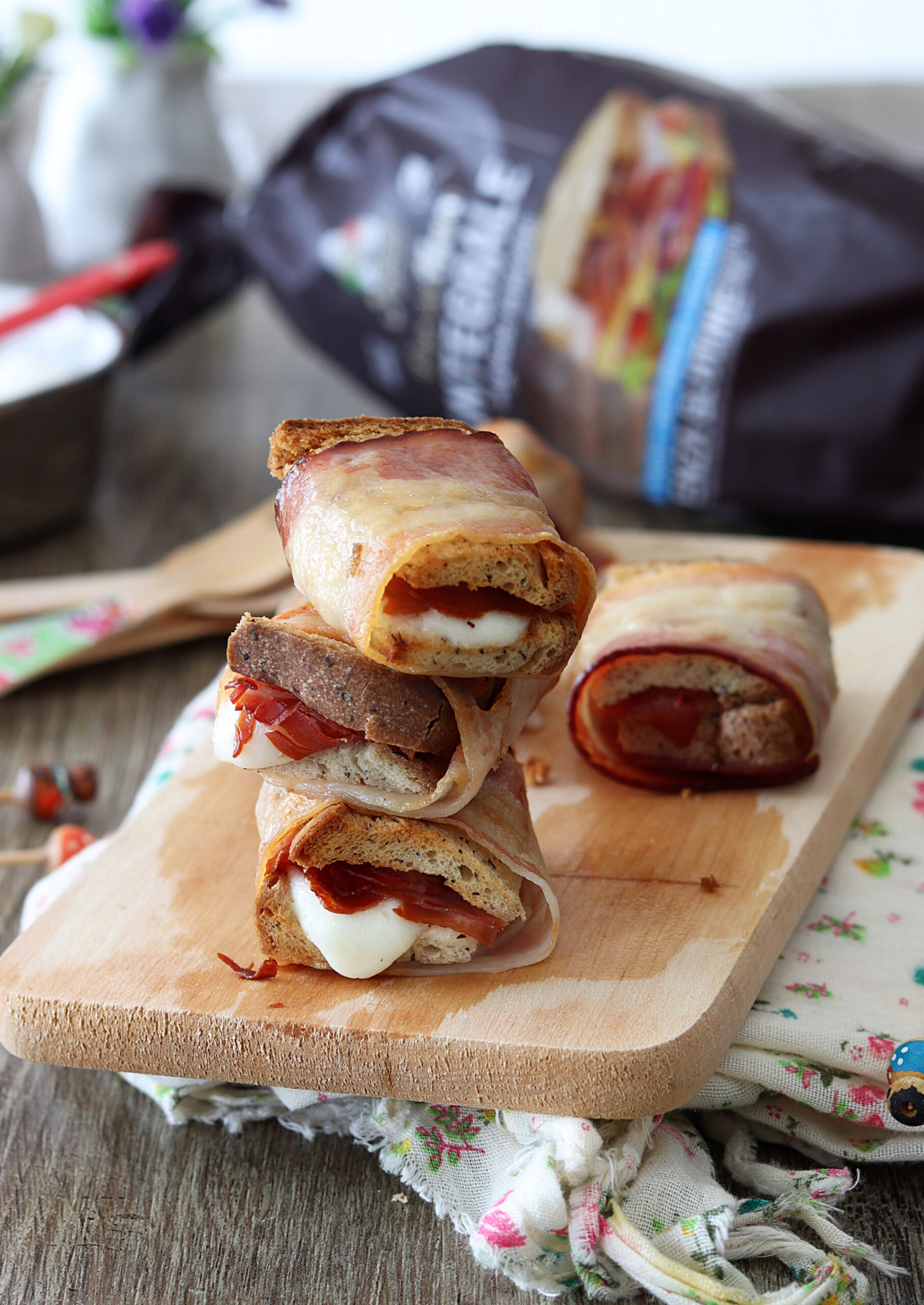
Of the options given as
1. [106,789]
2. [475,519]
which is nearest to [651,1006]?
[475,519]

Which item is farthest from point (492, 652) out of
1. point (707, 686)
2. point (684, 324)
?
point (684, 324)

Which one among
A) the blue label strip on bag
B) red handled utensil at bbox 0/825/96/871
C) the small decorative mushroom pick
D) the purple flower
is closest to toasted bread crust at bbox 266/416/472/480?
red handled utensil at bbox 0/825/96/871

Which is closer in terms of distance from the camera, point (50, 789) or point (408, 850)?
point (408, 850)

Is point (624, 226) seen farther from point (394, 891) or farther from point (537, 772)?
point (394, 891)

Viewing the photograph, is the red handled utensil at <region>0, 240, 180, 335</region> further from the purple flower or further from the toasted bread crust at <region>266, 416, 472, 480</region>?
the toasted bread crust at <region>266, 416, 472, 480</region>

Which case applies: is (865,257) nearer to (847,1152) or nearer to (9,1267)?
(847,1152)
